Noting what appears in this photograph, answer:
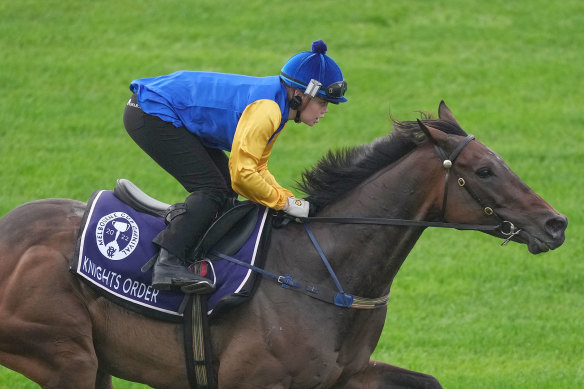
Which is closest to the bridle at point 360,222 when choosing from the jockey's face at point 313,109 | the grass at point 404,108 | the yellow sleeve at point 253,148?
the yellow sleeve at point 253,148

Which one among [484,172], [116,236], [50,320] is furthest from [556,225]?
[50,320]

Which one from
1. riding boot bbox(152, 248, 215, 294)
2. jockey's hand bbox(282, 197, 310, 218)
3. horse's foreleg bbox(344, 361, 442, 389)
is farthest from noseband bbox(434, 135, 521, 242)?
riding boot bbox(152, 248, 215, 294)

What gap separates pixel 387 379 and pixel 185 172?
1744 millimetres

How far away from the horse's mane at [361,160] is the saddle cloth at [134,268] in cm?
38

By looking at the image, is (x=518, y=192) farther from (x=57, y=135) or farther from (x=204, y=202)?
(x=57, y=135)

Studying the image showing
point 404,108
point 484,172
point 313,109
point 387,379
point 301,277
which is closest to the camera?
point 484,172

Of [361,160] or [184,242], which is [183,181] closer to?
[184,242]

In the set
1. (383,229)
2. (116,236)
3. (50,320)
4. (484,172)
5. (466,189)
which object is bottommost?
(50,320)

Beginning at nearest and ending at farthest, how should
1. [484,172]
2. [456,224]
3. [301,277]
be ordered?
1. [484,172]
2. [456,224]
3. [301,277]

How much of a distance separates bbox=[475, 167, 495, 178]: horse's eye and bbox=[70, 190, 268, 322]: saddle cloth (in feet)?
4.00

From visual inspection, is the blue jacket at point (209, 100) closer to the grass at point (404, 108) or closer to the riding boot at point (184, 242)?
the riding boot at point (184, 242)

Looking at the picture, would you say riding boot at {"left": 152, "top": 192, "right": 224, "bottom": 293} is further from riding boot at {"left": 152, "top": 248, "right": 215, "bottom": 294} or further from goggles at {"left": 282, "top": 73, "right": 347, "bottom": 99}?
goggles at {"left": 282, "top": 73, "right": 347, "bottom": 99}

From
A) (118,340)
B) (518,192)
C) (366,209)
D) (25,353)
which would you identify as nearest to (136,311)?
(118,340)

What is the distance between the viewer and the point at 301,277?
19.2 ft
